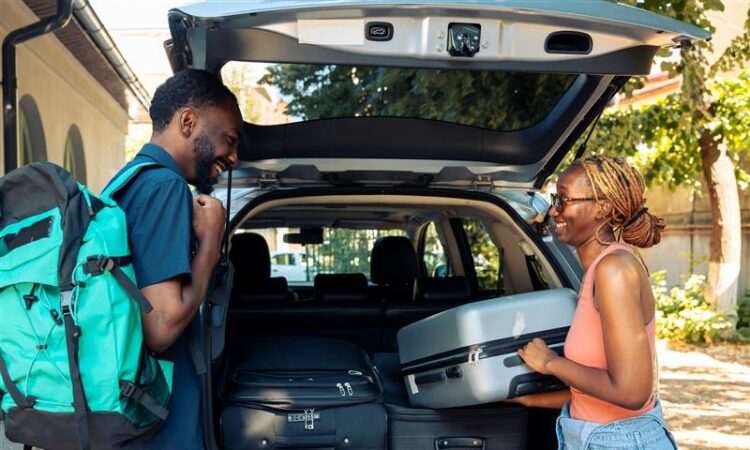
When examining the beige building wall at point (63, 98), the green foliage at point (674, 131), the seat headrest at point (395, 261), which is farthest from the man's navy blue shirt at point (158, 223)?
the green foliage at point (674, 131)

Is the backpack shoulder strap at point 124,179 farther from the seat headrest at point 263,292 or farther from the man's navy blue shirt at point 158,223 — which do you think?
the seat headrest at point 263,292

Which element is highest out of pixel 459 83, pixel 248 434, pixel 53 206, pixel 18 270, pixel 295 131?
pixel 459 83

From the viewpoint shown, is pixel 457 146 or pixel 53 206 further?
pixel 457 146

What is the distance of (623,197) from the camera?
7.38 ft

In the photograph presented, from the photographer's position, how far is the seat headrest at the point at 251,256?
4.48m

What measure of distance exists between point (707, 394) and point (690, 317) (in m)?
2.84

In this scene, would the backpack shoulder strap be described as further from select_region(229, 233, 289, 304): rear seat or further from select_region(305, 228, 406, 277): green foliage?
select_region(305, 228, 406, 277): green foliage

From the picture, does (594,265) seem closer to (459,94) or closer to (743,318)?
(459,94)

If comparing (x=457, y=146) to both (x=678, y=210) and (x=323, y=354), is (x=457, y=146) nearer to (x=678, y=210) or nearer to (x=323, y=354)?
(x=323, y=354)

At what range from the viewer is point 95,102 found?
44.3 ft

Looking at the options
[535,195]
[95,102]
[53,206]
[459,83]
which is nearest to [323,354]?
[535,195]

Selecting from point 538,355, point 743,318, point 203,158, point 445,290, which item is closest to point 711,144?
point 743,318

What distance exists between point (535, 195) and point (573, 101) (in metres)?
0.49

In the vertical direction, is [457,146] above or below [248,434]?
above
